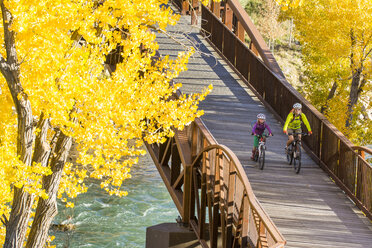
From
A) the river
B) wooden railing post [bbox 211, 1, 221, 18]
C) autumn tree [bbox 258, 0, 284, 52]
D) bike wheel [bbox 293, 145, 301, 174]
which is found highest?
autumn tree [bbox 258, 0, 284, 52]

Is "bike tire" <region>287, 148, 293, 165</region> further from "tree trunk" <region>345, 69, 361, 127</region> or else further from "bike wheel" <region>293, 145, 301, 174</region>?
"tree trunk" <region>345, 69, 361, 127</region>

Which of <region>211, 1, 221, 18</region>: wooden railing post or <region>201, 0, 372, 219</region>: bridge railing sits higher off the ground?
<region>211, 1, 221, 18</region>: wooden railing post

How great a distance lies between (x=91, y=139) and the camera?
439 inches

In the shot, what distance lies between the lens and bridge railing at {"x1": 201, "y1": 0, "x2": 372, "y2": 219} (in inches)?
472

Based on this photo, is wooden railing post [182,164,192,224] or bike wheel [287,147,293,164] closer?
wooden railing post [182,164,192,224]

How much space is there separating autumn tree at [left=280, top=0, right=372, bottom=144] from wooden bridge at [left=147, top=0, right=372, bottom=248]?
10307 millimetres

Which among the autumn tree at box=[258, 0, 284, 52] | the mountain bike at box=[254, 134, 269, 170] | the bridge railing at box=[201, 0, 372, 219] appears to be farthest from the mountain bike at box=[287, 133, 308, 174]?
the autumn tree at box=[258, 0, 284, 52]

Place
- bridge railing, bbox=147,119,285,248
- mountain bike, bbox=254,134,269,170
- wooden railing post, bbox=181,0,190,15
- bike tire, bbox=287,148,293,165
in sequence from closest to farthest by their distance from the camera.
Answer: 1. bridge railing, bbox=147,119,285,248
2. mountain bike, bbox=254,134,269,170
3. bike tire, bbox=287,148,293,165
4. wooden railing post, bbox=181,0,190,15

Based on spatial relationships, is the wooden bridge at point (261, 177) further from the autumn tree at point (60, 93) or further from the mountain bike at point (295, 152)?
the autumn tree at point (60, 93)

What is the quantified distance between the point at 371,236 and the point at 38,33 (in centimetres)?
672

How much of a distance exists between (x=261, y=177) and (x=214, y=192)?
1.76 metres

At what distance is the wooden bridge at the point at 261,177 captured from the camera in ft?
32.7

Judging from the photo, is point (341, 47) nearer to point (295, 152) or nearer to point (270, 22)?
A: point (295, 152)

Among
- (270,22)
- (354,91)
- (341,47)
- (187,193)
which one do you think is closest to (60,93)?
(187,193)
